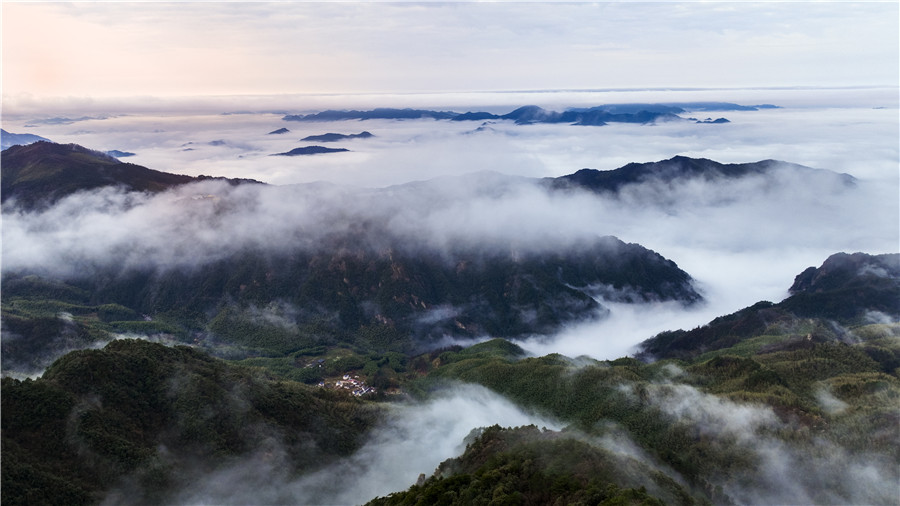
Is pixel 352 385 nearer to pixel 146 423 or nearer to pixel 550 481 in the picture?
pixel 146 423

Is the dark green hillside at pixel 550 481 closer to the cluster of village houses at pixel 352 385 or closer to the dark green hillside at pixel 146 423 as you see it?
the dark green hillside at pixel 146 423

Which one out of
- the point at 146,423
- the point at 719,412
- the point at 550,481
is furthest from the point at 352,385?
the point at 550,481

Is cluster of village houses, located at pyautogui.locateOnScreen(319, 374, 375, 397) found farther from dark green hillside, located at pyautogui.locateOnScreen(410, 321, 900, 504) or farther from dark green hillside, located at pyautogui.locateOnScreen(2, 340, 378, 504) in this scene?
dark green hillside, located at pyautogui.locateOnScreen(2, 340, 378, 504)

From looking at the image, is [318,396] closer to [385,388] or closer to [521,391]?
[385,388]

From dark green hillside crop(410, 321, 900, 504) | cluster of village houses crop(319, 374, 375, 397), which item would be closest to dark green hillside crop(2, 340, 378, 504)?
dark green hillside crop(410, 321, 900, 504)

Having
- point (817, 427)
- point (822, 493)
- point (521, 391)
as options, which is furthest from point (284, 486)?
point (817, 427)

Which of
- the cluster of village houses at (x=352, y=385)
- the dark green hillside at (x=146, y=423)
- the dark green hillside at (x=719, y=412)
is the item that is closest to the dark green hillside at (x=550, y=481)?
the dark green hillside at (x=719, y=412)
